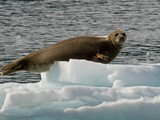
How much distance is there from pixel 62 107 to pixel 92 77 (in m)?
1.16

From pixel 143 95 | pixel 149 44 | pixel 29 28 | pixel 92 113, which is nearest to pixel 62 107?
pixel 92 113

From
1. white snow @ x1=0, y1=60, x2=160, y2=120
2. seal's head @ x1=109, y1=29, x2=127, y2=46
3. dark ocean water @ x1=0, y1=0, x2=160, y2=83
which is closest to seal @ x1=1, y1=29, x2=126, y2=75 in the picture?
seal's head @ x1=109, y1=29, x2=127, y2=46

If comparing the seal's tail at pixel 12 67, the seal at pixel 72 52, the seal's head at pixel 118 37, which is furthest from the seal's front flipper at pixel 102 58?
the seal's tail at pixel 12 67

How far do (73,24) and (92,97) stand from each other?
27.2 m

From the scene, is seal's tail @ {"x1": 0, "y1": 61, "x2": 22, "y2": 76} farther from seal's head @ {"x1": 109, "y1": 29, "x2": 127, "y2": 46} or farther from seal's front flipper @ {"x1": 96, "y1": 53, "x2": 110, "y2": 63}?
seal's head @ {"x1": 109, "y1": 29, "x2": 127, "y2": 46}

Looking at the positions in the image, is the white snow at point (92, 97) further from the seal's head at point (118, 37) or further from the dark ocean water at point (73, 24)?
the dark ocean water at point (73, 24)

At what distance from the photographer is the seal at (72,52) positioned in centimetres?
1141

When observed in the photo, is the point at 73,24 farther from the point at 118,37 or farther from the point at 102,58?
the point at 102,58

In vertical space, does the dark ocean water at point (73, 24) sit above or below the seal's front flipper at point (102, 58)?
below

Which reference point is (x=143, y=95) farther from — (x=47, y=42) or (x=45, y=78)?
(x=47, y=42)

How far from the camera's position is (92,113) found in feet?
29.0

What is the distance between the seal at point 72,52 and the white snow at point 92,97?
1.28 meters

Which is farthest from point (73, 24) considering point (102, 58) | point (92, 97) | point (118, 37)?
point (92, 97)

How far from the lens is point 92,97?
911 centimetres
